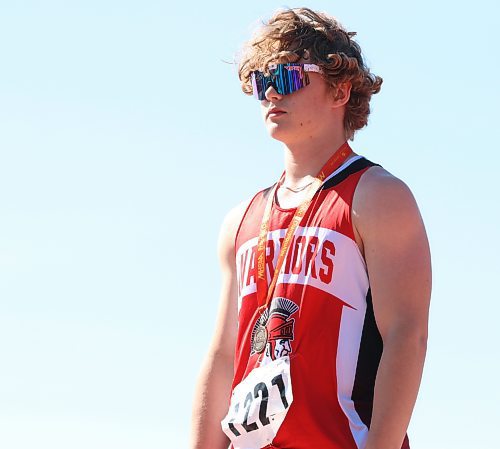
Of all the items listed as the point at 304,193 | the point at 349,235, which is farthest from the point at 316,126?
the point at 349,235

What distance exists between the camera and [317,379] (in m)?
5.18

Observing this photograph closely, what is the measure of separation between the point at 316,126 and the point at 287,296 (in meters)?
0.94

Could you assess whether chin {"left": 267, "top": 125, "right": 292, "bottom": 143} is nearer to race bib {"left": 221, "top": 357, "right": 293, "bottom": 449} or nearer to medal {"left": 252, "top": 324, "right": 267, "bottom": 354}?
medal {"left": 252, "top": 324, "right": 267, "bottom": 354}

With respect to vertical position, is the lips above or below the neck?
above

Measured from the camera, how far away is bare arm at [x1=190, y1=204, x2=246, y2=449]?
5.88 meters

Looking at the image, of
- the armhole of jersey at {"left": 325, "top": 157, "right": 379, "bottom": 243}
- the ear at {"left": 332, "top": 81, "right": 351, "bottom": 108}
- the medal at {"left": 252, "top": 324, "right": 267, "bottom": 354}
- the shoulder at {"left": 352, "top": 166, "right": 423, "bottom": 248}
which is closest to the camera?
the shoulder at {"left": 352, "top": 166, "right": 423, "bottom": 248}

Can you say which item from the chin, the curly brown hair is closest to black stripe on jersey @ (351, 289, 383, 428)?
the chin

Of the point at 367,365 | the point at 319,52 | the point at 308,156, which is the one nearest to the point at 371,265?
the point at 367,365

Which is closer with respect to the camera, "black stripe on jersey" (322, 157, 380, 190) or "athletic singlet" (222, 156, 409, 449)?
"athletic singlet" (222, 156, 409, 449)

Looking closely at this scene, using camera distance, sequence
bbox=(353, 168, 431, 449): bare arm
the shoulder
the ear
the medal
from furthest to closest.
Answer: the ear → the medal → the shoulder → bbox=(353, 168, 431, 449): bare arm

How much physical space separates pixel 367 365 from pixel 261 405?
53 cm

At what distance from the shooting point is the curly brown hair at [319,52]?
5.80 metres

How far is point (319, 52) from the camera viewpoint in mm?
5828

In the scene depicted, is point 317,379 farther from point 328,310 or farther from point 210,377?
point 210,377
